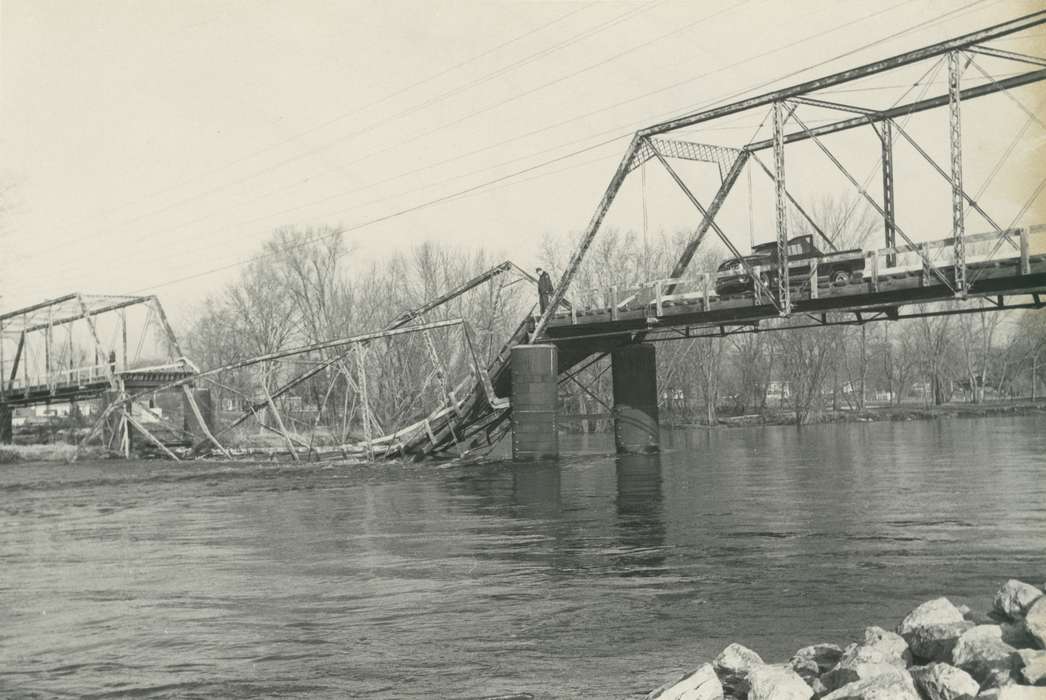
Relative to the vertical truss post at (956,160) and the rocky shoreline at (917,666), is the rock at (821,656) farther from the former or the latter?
the vertical truss post at (956,160)

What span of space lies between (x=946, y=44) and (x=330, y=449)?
32.2 m

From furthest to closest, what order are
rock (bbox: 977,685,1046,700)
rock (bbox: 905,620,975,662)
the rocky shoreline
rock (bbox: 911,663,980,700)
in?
rock (bbox: 905,620,975,662)
rock (bbox: 911,663,980,700)
the rocky shoreline
rock (bbox: 977,685,1046,700)

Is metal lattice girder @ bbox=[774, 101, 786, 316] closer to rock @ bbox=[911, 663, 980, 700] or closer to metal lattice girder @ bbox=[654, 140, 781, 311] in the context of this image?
metal lattice girder @ bbox=[654, 140, 781, 311]

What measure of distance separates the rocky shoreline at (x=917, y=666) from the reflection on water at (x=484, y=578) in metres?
1.45

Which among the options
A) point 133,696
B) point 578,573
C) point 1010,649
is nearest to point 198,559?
point 578,573

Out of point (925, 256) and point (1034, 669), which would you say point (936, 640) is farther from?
point (925, 256)

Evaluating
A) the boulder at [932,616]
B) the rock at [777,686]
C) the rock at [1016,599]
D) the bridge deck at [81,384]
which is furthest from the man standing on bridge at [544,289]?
the rock at [777,686]

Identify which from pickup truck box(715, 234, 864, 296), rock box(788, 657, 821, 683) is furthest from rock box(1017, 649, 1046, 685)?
pickup truck box(715, 234, 864, 296)

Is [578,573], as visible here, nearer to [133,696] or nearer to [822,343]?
[133,696]

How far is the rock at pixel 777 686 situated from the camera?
7.58 m

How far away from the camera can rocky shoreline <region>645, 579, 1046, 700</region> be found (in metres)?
7.24

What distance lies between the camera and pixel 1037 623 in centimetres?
831

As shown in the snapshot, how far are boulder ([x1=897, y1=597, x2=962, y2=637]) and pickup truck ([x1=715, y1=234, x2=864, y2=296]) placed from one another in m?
25.9

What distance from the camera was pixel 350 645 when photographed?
1141 centimetres
